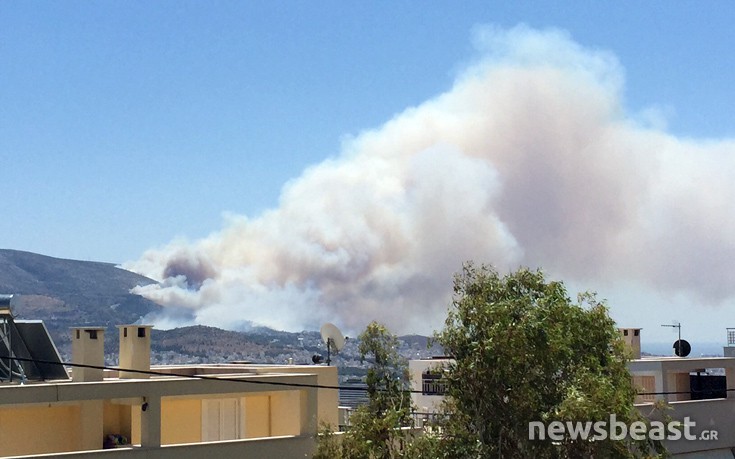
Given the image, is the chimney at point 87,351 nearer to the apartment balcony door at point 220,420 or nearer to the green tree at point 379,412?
the apartment balcony door at point 220,420

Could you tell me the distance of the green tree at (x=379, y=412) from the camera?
3394cm

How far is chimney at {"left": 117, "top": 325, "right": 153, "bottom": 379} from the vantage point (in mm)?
36719

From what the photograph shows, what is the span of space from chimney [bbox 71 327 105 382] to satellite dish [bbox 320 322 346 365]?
12523 millimetres

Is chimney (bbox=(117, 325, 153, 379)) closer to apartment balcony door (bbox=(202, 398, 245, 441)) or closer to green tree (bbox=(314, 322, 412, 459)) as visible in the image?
apartment balcony door (bbox=(202, 398, 245, 441))

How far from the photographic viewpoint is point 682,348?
199ft

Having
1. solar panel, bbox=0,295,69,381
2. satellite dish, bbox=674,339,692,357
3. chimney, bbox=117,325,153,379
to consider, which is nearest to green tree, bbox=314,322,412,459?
chimney, bbox=117,325,153,379

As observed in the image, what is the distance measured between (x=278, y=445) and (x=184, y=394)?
358 centimetres

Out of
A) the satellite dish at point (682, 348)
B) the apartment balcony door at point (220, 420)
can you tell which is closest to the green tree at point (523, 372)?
the apartment balcony door at point (220, 420)

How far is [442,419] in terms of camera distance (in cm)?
3250

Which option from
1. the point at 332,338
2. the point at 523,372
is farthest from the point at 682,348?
the point at 523,372

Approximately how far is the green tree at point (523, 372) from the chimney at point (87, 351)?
1099 cm

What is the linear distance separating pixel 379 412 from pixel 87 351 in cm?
948

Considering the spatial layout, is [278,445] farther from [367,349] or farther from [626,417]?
[626,417]

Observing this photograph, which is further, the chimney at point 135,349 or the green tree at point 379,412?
the chimney at point 135,349
